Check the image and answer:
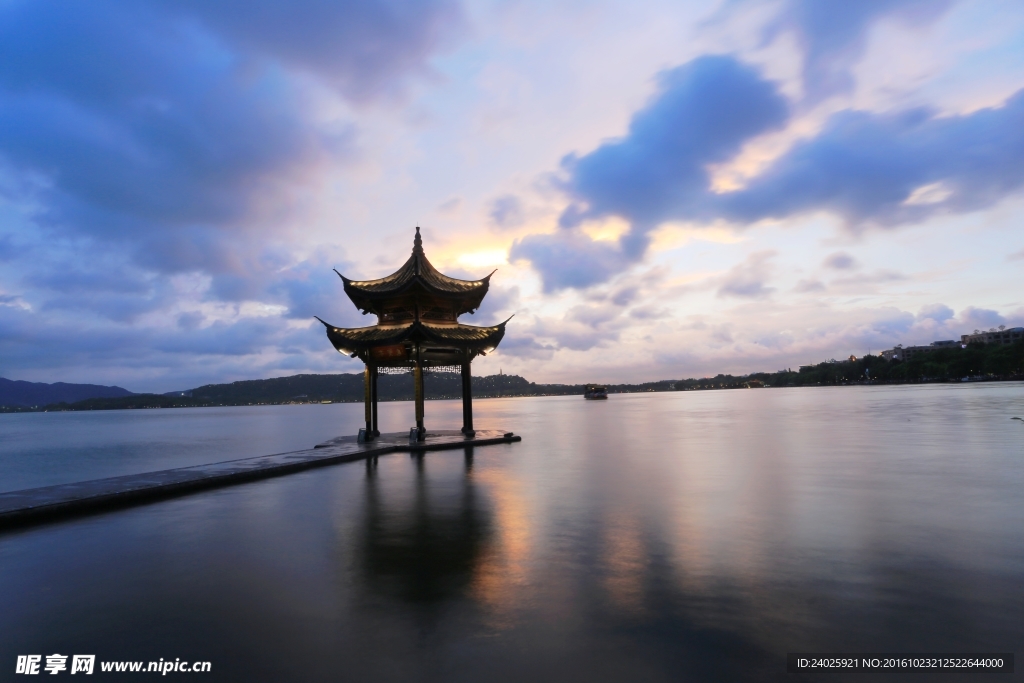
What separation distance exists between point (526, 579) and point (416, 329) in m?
14.8

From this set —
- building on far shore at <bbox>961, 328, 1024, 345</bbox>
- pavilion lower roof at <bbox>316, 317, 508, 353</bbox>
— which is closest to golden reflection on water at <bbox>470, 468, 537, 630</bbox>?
pavilion lower roof at <bbox>316, 317, 508, 353</bbox>

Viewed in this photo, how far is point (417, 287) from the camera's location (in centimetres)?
2081

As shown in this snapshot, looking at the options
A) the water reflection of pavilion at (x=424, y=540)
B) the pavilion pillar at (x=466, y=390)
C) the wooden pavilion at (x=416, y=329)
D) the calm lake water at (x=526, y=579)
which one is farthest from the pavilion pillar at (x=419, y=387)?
the water reflection of pavilion at (x=424, y=540)

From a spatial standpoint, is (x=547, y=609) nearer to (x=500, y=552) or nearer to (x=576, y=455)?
(x=500, y=552)

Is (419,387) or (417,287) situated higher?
(417,287)

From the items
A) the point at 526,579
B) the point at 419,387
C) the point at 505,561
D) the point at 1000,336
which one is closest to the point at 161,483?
the point at 505,561

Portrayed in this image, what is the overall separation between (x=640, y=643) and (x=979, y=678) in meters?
2.75

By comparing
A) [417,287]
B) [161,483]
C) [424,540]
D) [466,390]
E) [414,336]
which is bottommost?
[424,540]

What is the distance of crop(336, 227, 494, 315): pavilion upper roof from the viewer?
20.9 metres

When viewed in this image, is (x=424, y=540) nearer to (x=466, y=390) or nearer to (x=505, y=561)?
(x=505, y=561)

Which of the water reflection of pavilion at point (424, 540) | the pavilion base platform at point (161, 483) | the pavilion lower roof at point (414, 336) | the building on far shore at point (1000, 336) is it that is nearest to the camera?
the water reflection of pavilion at point (424, 540)

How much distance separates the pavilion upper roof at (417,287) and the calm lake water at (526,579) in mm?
9124

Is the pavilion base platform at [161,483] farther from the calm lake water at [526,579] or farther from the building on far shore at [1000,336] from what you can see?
the building on far shore at [1000,336]

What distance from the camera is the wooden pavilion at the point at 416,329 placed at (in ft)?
68.8
